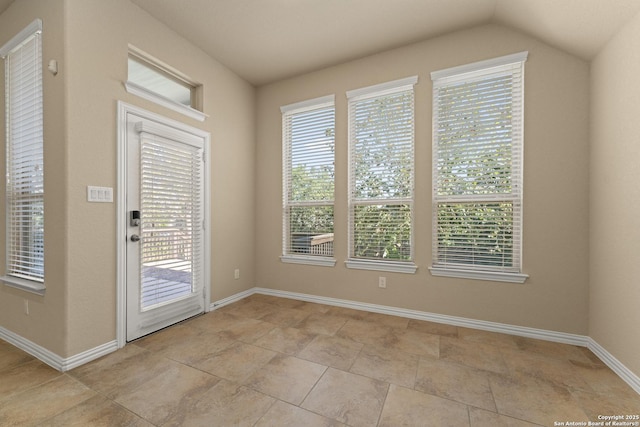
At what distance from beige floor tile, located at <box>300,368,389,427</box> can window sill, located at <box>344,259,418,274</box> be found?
1.41 meters

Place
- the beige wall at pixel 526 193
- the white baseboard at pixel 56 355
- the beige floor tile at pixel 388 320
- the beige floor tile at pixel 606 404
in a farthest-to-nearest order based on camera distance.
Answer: the beige floor tile at pixel 388 320 < the beige wall at pixel 526 193 < the white baseboard at pixel 56 355 < the beige floor tile at pixel 606 404

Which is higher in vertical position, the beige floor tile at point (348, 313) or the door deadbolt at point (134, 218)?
the door deadbolt at point (134, 218)

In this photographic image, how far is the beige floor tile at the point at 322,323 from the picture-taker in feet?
8.96

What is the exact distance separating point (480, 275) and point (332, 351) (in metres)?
1.67

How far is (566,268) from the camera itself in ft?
8.01

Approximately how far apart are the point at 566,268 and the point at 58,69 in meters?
4.54

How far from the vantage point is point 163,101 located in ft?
8.86

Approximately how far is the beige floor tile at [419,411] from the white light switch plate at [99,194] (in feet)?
8.55

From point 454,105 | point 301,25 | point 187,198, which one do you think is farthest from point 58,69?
point 454,105

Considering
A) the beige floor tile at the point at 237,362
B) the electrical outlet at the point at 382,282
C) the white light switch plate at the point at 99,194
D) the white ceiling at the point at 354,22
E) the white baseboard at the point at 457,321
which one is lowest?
the beige floor tile at the point at 237,362

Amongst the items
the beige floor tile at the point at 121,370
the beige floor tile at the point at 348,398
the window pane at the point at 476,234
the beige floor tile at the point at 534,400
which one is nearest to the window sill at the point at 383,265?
the window pane at the point at 476,234

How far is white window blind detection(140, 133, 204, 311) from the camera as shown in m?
2.57

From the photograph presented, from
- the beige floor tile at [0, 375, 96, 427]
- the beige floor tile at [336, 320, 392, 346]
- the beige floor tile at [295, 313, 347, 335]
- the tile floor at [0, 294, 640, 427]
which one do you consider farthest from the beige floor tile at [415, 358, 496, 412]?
the beige floor tile at [0, 375, 96, 427]

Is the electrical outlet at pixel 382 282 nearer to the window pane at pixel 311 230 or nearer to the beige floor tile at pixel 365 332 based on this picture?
the beige floor tile at pixel 365 332
